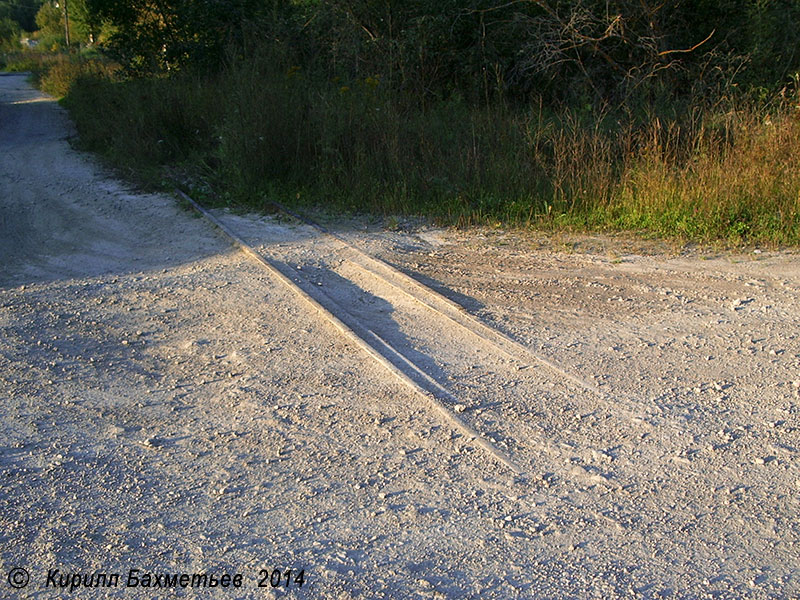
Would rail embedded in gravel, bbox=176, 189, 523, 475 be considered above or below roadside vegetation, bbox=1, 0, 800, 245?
below

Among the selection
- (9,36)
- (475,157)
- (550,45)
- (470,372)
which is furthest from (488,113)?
(9,36)

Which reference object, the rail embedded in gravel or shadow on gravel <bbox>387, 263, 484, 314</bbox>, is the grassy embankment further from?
the rail embedded in gravel

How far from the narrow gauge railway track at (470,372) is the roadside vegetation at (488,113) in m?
2.78

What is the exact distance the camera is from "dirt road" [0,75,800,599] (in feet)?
11.1

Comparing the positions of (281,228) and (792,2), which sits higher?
(792,2)

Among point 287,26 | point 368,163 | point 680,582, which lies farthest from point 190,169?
point 680,582

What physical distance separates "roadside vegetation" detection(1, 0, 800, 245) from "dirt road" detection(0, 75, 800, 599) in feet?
5.74

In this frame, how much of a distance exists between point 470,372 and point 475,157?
5.94 m

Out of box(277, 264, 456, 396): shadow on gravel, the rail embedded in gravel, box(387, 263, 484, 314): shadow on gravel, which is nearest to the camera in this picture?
the rail embedded in gravel

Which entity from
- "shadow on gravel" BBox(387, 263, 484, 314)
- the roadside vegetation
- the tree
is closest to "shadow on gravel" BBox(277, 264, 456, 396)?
"shadow on gravel" BBox(387, 263, 484, 314)

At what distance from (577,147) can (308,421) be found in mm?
6782

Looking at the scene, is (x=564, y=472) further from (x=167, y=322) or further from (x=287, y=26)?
(x=287, y=26)

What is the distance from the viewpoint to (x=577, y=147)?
10148 millimetres

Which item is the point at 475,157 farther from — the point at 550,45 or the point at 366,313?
the point at 366,313
